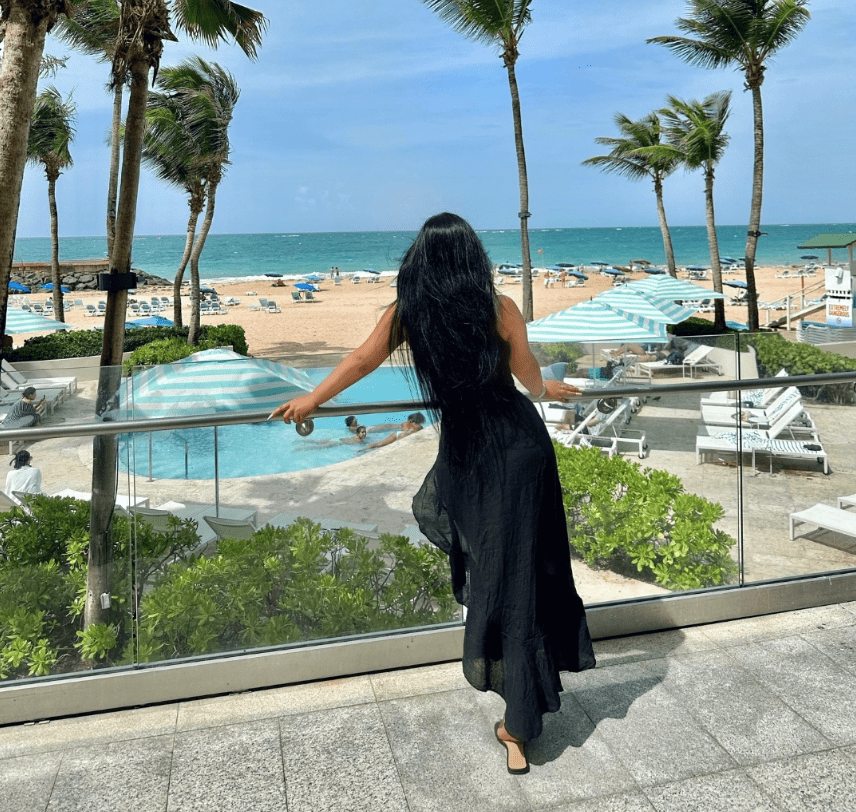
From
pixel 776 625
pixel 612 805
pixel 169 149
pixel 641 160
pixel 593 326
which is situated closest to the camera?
pixel 612 805

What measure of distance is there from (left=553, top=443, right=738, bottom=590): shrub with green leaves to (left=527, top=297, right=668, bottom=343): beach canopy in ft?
23.5

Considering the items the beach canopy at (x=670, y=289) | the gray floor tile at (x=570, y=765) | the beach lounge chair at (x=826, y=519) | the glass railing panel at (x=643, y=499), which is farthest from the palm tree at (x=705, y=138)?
the gray floor tile at (x=570, y=765)

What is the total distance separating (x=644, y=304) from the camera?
13.3 meters

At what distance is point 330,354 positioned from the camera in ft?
89.6

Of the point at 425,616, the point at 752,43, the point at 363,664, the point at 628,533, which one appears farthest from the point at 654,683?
the point at 752,43

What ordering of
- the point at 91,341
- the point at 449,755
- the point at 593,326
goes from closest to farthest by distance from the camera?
the point at 449,755
the point at 593,326
the point at 91,341

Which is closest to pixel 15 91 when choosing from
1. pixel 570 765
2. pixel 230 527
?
pixel 230 527

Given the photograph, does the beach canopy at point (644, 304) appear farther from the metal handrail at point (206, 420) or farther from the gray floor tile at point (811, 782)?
the gray floor tile at point (811, 782)

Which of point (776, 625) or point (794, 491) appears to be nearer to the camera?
point (776, 625)

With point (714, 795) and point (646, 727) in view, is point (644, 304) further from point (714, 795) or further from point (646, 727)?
point (714, 795)

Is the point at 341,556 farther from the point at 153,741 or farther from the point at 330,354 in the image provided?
the point at 330,354

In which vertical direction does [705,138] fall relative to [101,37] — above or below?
below

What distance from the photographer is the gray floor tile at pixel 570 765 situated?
2299mm

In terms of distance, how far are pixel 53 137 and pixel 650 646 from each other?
976 inches
